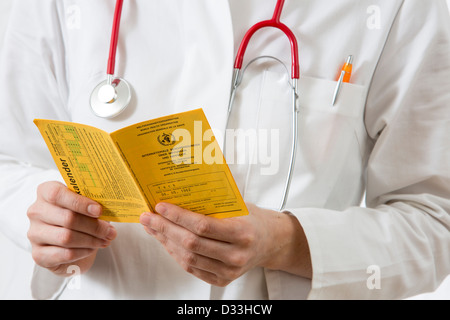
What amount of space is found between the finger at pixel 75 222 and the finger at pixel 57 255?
0.15ft

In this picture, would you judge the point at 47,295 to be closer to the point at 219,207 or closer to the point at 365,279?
the point at 219,207

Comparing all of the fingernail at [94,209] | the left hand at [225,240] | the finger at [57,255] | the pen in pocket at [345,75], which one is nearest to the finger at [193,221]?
the left hand at [225,240]

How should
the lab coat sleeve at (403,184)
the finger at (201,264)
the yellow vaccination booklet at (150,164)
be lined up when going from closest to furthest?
the yellow vaccination booklet at (150,164), the finger at (201,264), the lab coat sleeve at (403,184)

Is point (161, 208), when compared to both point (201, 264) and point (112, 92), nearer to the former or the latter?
point (201, 264)

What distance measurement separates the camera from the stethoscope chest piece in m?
0.81

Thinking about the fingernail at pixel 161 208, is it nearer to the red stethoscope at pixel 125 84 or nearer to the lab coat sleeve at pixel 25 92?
the red stethoscope at pixel 125 84

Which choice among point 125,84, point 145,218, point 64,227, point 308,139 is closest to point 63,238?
point 64,227

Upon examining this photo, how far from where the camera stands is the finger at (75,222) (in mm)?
746

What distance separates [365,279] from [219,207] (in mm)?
336

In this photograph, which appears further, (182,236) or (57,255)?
(57,255)

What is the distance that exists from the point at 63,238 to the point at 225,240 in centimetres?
28

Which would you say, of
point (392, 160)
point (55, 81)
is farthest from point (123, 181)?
point (392, 160)

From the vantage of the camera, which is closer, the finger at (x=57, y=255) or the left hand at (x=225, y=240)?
the left hand at (x=225, y=240)

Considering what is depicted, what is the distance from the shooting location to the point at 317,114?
2.71ft
